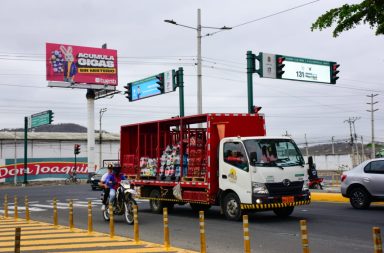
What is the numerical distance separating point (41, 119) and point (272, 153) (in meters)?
50.0

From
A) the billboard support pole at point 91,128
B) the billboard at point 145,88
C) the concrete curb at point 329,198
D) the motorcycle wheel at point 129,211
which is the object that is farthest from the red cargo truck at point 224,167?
the billboard support pole at point 91,128

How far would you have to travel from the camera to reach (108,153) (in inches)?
3105

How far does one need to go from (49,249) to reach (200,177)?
20.1ft

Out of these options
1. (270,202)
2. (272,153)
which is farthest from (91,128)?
(270,202)

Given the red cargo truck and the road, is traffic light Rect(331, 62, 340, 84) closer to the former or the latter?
the road

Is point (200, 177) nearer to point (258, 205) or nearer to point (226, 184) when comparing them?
point (226, 184)

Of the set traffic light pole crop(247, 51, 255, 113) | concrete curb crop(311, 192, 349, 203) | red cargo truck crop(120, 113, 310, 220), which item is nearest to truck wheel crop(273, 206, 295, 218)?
red cargo truck crop(120, 113, 310, 220)

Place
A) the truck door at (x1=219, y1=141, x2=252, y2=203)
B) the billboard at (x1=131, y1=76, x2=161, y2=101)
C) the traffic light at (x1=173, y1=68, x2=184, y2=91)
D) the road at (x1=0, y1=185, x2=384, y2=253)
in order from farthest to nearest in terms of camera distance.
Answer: the billboard at (x1=131, y1=76, x2=161, y2=101) → the traffic light at (x1=173, y1=68, x2=184, y2=91) → the truck door at (x1=219, y1=141, x2=252, y2=203) → the road at (x1=0, y1=185, x2=384, y2=253)

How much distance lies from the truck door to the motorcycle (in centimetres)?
252

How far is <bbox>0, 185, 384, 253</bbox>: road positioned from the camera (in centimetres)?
1077

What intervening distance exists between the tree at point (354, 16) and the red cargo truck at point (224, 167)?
672 centimetres

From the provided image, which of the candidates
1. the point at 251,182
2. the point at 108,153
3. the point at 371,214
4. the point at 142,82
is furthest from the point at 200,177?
the point at 108,153

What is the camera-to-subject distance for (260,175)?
47.3 feet

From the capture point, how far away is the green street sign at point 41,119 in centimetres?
6034
